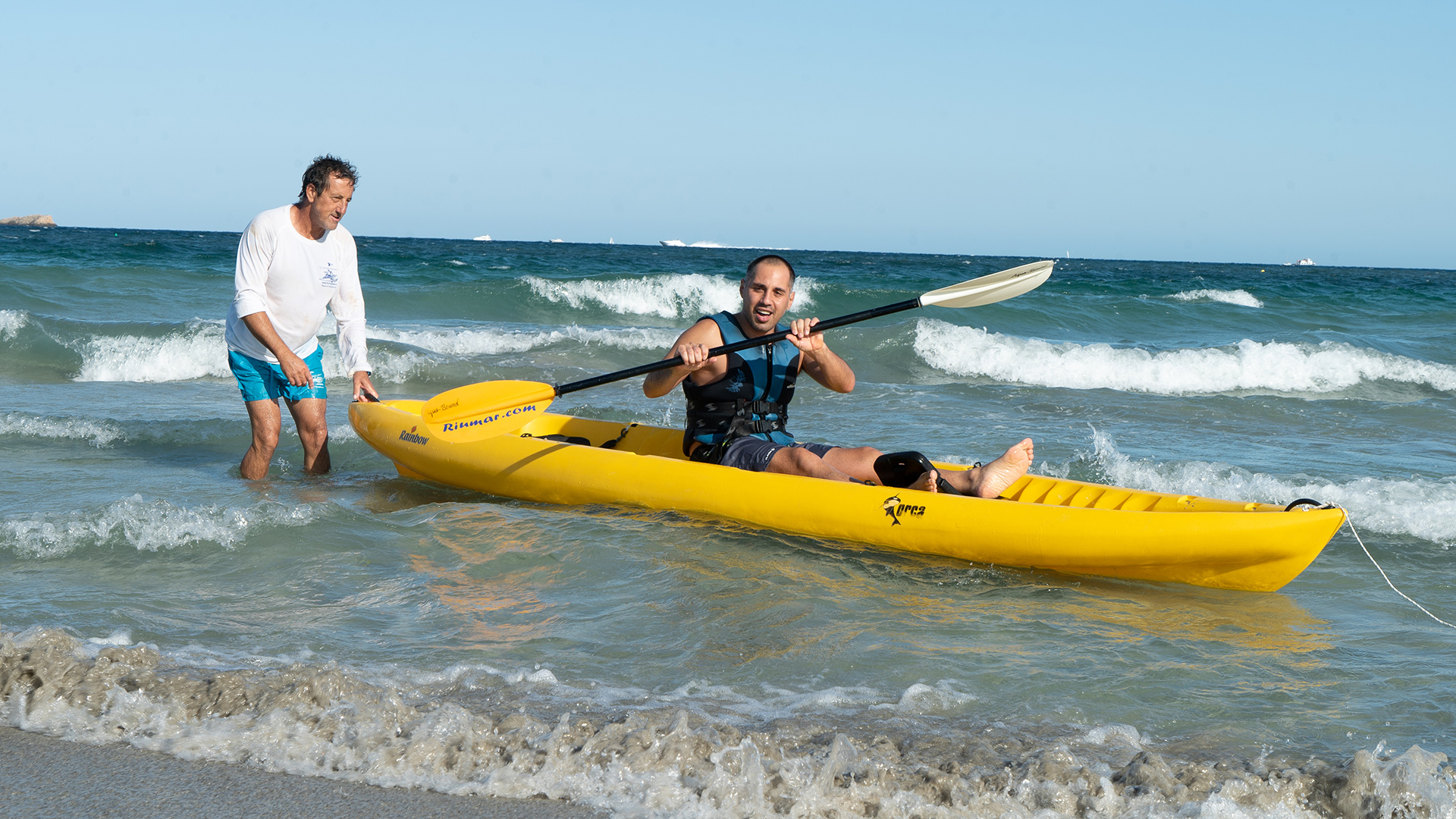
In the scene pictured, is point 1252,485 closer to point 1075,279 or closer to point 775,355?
point 775,355

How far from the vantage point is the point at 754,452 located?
174 inches

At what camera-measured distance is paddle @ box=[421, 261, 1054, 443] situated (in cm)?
481

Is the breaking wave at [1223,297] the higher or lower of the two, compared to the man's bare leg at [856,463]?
higher

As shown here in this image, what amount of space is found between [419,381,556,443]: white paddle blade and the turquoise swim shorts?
0.60 meters

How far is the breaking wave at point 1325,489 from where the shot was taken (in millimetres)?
4590

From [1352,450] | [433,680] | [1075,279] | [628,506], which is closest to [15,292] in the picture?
[628,506]

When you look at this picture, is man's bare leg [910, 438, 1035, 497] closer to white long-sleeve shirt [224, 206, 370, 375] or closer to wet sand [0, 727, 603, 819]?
wet sand [0, 727, 603, 819]

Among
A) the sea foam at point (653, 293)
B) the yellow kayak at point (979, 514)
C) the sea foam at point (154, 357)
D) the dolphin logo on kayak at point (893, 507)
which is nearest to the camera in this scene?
the yellow kayak at point (979, 514)

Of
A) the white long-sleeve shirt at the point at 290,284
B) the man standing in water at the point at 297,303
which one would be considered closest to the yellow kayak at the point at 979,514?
the man standing in water at the point at 297,303

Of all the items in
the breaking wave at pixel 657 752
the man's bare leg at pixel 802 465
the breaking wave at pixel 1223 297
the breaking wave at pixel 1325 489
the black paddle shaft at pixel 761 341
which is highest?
the breaking wave at pixel 1223 297

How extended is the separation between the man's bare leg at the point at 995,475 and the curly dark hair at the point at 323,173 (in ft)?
8.76

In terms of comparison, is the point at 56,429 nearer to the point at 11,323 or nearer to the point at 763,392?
the point at 763,392

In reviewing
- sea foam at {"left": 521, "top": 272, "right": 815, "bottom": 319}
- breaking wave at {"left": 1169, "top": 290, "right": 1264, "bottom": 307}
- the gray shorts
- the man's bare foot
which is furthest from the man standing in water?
breaking wave at {"left": 1169, "top": 290, "right": 1264, "bottom": 307}

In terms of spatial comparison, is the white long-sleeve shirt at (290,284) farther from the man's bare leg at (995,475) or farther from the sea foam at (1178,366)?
the sea foam at (1178,366)
